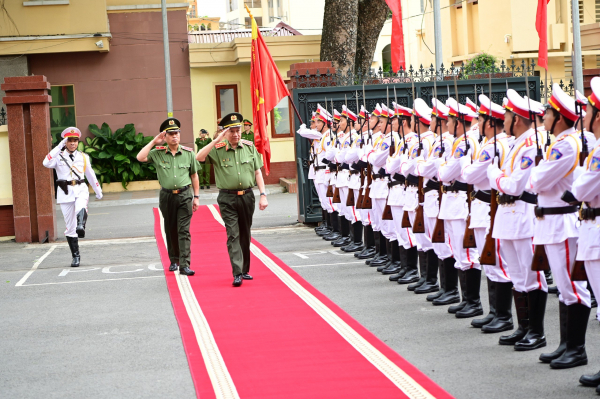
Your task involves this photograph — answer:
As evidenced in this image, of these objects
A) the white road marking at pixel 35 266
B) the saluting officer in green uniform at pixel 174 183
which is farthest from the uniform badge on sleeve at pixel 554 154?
the white road marking at pixel 35 266

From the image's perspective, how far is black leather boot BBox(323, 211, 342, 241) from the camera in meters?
13.7

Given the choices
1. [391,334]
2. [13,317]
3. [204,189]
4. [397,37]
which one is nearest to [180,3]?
[204,189]

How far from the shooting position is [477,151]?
Result: 748 cm

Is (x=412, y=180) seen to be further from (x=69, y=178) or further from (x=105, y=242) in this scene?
(x=105, y=242)

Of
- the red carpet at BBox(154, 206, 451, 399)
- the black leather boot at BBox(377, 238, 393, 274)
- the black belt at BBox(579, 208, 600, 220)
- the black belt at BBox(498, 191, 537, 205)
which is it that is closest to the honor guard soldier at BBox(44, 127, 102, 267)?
the red carpet at BBox(154, 206, 451, 399)

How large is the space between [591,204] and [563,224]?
19.5 inches

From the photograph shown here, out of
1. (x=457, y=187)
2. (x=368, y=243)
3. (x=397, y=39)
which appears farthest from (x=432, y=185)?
(x=397, y=39)

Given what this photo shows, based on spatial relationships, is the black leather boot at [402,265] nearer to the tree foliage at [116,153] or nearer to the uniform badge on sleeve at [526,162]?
the uniform badge on sleeve at [526,162]

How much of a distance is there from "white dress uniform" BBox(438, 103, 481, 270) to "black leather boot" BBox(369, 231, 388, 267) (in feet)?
9.44

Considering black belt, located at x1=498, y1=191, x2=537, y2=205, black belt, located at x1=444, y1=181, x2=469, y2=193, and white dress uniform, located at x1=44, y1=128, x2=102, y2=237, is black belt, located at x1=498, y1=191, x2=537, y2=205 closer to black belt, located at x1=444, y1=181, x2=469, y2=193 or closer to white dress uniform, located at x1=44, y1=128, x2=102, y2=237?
black belt, located at x1=444, y1=181, x2=469, y2=193

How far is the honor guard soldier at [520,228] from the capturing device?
21.3ft

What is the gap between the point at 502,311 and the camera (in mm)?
7266

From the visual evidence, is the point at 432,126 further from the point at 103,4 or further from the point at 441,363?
the point at 103,4

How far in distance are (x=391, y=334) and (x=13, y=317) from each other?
4.07 meters
